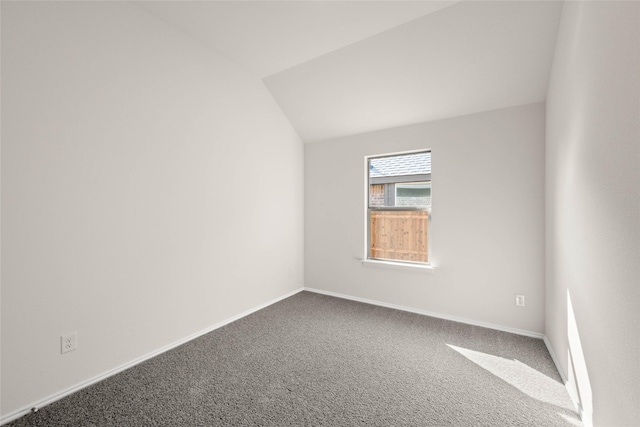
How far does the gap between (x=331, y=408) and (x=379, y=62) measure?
2898 millimetres

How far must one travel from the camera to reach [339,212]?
376 cm

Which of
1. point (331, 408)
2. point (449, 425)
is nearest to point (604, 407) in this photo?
point (449, 425)

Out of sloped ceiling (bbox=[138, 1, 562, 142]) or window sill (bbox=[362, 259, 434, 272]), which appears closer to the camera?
sloped ceiling (bbox=[138, 1, 562, 142])

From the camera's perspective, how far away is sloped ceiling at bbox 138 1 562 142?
2115 mm

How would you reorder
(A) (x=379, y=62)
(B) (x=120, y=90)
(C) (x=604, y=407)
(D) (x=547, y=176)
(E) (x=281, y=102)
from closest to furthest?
(C) (x=604, y=407)
(B) (x=120, y=90)
(D) (x=547, y=176)
(A) (x=379, y=62)
(E) (x=281, y=102)

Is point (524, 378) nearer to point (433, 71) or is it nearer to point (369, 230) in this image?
point (369, 230)

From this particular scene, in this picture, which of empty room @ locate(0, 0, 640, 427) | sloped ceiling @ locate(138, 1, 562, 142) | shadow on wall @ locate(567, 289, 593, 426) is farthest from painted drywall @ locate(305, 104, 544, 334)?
shadow on wall @ locate(567, 289, 593, 426)

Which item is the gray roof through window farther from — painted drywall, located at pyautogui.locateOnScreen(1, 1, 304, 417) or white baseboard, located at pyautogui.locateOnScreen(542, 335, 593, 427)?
white baseboard, located at pyautogui.locateOnScreen(542, 335, 593, 427)

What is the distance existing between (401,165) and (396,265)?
125 cm

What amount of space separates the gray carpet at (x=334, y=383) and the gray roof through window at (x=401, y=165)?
5.85 ft

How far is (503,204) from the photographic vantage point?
268 cm

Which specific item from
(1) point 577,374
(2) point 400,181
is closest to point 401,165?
(2) point 400,181

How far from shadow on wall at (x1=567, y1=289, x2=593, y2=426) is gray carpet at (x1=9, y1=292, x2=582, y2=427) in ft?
0.28

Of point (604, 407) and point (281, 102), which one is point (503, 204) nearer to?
point (604, 407)
